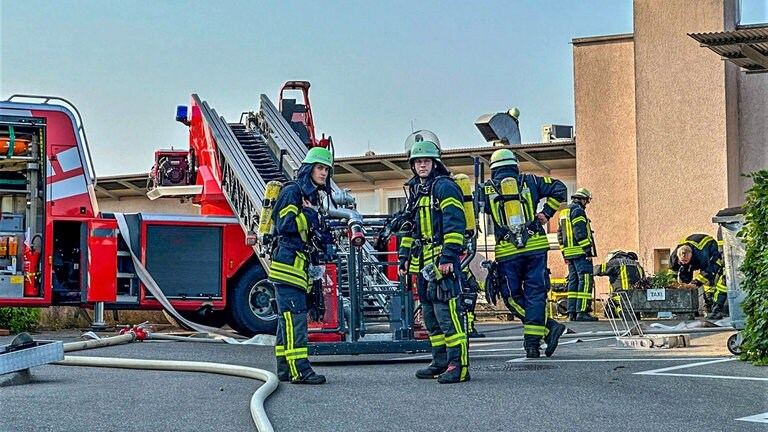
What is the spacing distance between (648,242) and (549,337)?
1050cm

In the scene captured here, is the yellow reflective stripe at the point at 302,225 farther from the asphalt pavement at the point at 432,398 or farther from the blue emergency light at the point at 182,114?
the blue emergency light at the point at 182,114

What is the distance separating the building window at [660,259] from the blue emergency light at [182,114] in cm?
827

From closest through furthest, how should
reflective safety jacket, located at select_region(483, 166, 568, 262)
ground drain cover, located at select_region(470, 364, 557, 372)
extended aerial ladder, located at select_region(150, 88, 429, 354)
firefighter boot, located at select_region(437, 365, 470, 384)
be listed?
firefighter boot, located at select_region(437, 365, 470, 384) → ground drain cover, located at select_region(470, 364, 557, 372) → reflective safety jacket, located at select_region(483, 166, 568, 262) → extended aerial ladder, located at select_region(150, 88, 429, 354)

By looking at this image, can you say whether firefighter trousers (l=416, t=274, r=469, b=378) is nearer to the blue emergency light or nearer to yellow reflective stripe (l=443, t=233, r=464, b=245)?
yellow reflective stripe (l=443, t=233, r=464, b=245)

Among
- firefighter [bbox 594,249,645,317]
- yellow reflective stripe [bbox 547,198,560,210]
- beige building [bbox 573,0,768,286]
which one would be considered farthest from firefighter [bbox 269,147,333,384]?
beige building [bbox 573,0,768,286]

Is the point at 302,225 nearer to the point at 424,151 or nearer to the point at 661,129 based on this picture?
the point at 424,151

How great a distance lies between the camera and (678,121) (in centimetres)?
1980

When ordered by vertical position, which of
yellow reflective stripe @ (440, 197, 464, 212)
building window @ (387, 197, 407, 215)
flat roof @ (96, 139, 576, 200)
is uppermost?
flat roof @ (96, 139, 576, 200)

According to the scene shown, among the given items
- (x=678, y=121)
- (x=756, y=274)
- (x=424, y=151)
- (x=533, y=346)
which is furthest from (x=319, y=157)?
(x=678, y=121)

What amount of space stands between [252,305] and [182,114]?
361 centimetres

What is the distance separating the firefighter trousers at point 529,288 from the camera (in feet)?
32.4

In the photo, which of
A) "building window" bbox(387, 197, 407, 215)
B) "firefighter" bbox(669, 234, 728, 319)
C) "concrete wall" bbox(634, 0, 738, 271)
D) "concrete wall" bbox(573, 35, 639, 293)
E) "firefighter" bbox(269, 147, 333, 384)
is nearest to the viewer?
"firefighter" bbox(269, 147, 333, 384)

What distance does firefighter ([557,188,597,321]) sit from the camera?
51.3ft

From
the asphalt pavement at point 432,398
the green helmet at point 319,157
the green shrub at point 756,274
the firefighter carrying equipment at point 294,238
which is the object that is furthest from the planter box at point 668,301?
the firefighter carrying equipment at point 294,238
